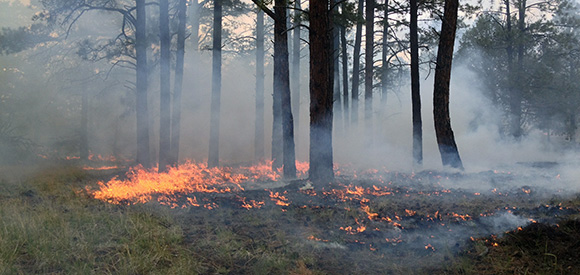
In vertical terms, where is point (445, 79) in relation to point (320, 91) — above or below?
above

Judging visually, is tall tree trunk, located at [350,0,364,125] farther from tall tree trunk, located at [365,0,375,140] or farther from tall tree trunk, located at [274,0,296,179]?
tall tree trunk, located at [274,0,296,179]

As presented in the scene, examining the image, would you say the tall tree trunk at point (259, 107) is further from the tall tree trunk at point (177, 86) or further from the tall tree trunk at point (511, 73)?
the tall tree trunk at point (511, 73)

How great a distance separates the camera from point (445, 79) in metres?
14.2

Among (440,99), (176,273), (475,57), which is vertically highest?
(475,57)

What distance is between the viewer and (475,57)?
86.8ft

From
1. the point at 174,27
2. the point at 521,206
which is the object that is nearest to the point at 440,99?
the point at 521,206

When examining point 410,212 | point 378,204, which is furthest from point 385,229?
point 378,204

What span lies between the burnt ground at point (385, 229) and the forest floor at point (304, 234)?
0.8 inches

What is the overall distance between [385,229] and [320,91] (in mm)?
5370

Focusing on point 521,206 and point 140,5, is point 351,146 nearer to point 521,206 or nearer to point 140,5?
point 140,5

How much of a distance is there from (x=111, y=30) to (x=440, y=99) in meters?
18.5

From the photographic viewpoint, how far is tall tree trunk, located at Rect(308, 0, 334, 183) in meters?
11.5

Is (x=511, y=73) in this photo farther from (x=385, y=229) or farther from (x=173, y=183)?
(x=385, y=229)

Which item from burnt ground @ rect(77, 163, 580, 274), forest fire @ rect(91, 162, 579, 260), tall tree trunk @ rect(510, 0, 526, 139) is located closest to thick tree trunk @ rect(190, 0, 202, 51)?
forest fire @ rect(91, 162, 579, 260)
